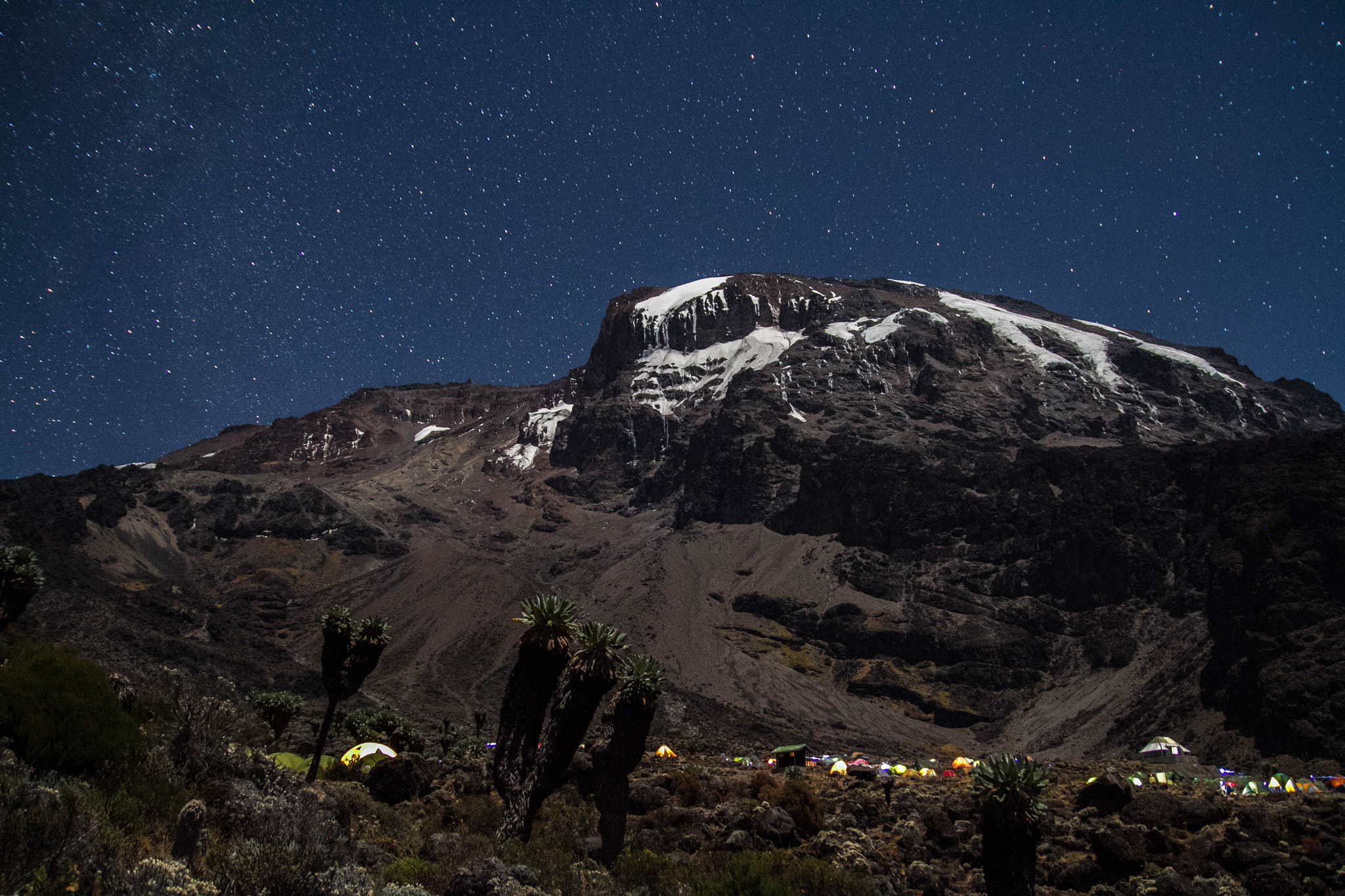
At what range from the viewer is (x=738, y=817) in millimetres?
20953

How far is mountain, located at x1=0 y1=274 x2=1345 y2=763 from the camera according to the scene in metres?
79.5

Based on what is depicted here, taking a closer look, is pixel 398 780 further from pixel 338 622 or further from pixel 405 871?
pixel 405 871

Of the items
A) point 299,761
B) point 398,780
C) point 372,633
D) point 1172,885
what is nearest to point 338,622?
point 372,633

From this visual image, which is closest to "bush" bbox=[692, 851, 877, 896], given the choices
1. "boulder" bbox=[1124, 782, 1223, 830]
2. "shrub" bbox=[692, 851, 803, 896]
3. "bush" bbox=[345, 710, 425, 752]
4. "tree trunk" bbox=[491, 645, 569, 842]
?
"shrub" bbox=[692, 851, 803, 896]

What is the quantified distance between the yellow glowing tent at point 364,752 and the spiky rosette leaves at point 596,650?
16.6m

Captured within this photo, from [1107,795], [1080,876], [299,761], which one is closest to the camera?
[1080,876]

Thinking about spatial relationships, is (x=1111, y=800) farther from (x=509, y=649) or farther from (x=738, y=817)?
(x=509, y=649)

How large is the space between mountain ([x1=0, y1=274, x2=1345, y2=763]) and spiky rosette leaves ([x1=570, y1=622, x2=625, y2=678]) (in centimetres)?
5727

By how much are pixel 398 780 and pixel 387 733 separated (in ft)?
53.2

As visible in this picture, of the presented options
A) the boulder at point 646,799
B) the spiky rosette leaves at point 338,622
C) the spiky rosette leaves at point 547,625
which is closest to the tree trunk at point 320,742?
the spiky rosette leaves at point 338,622

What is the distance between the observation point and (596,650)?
16.3 meters

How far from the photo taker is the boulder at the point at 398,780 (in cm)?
2250

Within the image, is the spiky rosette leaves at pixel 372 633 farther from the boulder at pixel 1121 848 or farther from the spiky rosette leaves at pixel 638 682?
the boulder at pixel 1121 848

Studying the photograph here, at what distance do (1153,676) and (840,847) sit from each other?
8403cm
